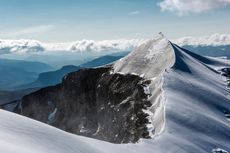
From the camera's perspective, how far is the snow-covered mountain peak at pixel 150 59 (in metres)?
134

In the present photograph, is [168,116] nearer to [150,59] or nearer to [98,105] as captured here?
[150,59]

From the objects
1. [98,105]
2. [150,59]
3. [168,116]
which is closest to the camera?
[168,116]

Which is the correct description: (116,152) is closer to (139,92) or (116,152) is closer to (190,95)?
(190,95)

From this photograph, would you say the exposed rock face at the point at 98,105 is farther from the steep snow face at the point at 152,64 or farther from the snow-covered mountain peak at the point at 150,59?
the snow-covered mountain peak at the point at 150,59

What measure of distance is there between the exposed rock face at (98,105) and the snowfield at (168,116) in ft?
17.2

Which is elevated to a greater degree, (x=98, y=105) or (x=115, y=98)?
(x=115, y=98)

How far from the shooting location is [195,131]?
7400 centimetres

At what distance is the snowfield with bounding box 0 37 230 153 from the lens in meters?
31.1

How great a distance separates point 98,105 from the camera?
16650 centimetres

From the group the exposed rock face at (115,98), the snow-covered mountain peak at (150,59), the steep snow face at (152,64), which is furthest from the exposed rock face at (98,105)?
the snow-covered mountain peak at (150,59)

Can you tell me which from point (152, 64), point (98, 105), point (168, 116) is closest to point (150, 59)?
point (152, 64)

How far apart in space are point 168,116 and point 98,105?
89259mm

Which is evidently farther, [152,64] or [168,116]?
[152,64]

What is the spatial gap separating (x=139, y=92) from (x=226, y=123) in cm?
4269
